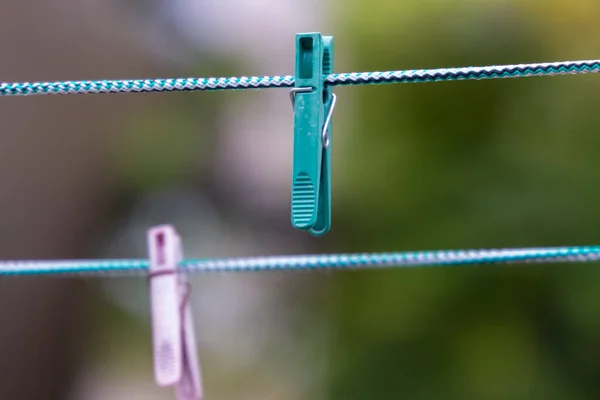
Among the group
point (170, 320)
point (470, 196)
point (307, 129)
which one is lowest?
point (170, 320)

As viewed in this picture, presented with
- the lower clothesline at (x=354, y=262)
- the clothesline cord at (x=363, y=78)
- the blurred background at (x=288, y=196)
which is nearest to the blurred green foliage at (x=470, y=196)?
the blurred background at (x=288, y=196)

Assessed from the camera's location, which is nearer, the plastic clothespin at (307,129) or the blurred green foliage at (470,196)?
the plastic clothespin at (307,129)

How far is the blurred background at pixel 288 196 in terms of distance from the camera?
1506 millimetres

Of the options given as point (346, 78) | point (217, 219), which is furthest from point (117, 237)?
point (346, 78)

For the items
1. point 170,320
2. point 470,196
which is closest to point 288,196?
point 470,196

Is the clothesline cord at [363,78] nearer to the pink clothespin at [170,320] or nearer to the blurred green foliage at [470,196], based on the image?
the pink clothespin at [170,320]

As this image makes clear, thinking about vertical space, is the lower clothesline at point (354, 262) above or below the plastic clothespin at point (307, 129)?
below

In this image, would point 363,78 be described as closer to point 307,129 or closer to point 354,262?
point 307,129

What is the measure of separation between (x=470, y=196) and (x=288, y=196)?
53 cm

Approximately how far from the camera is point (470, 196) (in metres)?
1.54

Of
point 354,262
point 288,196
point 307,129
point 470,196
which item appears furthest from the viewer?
point 288,196

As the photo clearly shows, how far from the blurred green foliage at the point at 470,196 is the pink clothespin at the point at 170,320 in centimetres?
93

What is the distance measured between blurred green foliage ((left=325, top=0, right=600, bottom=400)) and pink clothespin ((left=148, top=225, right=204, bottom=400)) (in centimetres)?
93

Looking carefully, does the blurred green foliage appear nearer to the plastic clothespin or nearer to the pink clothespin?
the pink clothespin
